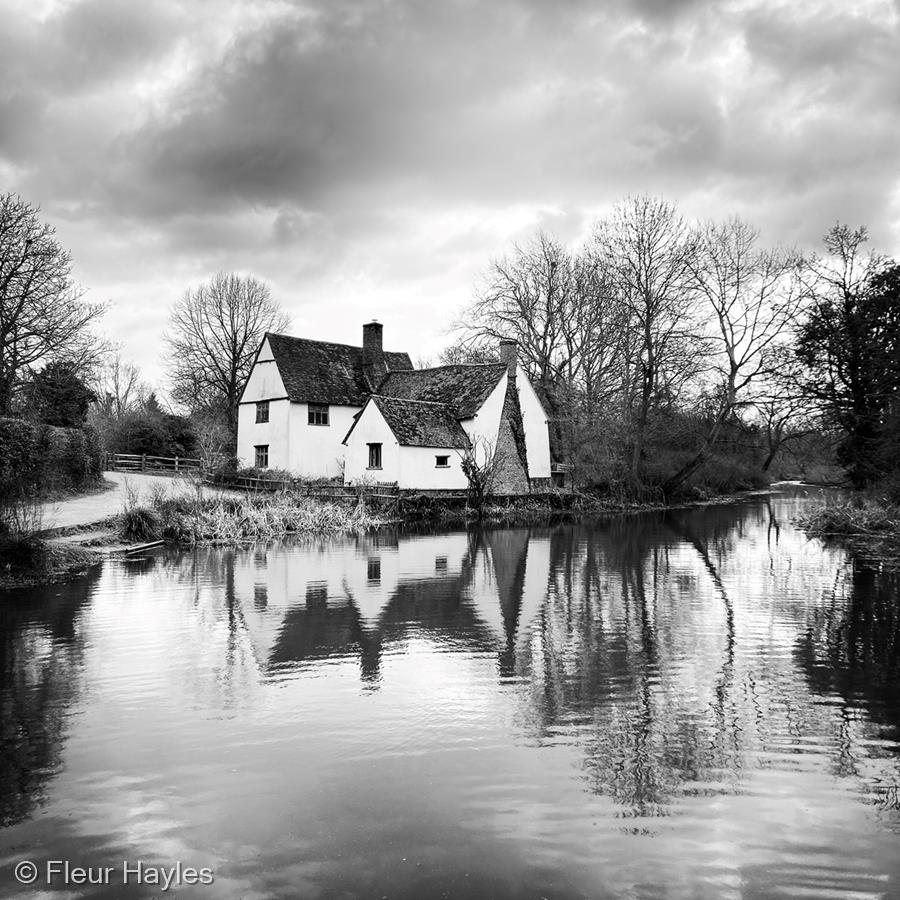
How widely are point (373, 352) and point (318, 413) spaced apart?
649 cm

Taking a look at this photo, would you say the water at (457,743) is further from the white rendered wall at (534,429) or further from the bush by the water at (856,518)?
the white rendered wall at (534,429)

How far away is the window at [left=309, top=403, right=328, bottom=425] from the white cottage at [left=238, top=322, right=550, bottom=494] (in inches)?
2.2

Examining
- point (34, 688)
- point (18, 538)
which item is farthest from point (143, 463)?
point (34, 688)

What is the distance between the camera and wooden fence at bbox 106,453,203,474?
42500 mm

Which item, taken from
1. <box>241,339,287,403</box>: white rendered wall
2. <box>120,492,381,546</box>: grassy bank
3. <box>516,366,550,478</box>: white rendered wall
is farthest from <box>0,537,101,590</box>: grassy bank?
<box>516,366,550,478</box>: white rendered wall

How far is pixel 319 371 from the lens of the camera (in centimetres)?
4234

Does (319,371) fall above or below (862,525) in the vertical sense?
above

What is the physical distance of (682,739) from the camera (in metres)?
6.35

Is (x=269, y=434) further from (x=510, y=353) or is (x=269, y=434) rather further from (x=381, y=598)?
(x=381, y=598)

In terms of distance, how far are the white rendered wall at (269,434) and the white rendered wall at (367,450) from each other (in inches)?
211

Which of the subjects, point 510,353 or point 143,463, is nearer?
point 510,353

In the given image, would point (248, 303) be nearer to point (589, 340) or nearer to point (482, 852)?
point (589, 340)

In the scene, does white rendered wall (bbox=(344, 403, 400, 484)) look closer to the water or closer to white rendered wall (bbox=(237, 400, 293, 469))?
white rendered wall (bbox=(237, 400, 293, 469))

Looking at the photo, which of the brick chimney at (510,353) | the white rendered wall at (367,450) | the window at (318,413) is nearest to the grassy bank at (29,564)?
the white rendered wall at (367,450)
